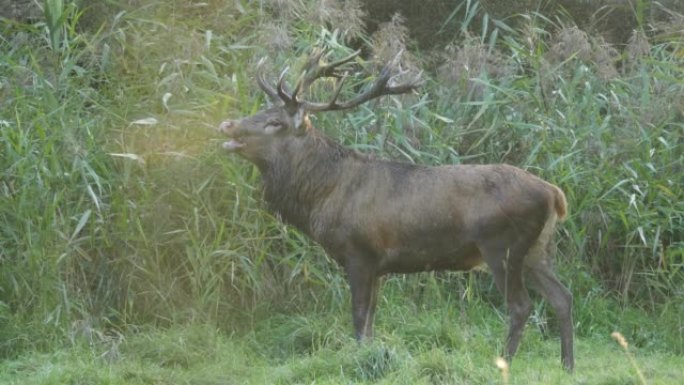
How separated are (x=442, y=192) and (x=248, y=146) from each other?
1587mm

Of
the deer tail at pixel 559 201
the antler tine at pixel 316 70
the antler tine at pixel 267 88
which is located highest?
the antler tine at pixel 316 70

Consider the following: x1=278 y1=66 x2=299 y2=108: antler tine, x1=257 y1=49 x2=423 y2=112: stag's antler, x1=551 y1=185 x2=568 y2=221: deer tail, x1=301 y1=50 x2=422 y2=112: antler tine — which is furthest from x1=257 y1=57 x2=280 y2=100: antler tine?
x1=551 y1=185 x2=568 y2=221: deer tail

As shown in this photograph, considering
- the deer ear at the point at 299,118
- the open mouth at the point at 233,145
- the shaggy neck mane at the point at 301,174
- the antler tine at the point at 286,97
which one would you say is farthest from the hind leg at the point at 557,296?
the open mouth at the point at 233,145

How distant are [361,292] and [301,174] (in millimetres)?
1126

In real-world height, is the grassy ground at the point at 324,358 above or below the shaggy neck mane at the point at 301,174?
below

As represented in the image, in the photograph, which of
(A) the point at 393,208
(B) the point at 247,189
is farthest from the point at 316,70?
(A) the point at 393,208

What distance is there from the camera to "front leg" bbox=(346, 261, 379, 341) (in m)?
9.26

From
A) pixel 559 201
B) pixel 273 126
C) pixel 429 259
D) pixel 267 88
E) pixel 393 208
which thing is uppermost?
pixel 267 88

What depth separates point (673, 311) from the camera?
1026 centimetres

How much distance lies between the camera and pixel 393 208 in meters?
9.38

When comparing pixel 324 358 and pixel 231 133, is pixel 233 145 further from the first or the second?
pixel 324 358

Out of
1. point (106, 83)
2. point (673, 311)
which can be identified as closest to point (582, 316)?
point (673, 311)

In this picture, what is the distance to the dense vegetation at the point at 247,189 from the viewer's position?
30.9 feet

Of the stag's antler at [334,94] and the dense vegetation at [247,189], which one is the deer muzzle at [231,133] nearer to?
the stag's antler at [334,94]
